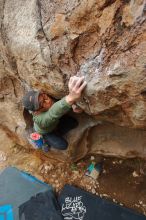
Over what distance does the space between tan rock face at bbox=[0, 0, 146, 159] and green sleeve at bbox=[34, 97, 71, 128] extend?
163 millimetres

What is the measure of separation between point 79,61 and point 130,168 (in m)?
1.94

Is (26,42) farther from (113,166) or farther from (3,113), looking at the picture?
(113,166)

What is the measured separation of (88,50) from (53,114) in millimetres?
714

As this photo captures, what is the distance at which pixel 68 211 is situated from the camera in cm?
363

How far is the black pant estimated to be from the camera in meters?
3.42

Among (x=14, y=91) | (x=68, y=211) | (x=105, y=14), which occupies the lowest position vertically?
(x=68, y=211)

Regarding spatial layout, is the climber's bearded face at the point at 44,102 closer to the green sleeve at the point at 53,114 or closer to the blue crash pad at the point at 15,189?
the green sleeve at the point at 53,114

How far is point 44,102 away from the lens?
291 centimetres

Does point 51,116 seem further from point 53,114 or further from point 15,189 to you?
point 15,189

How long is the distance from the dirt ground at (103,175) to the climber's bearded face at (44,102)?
4.63ft

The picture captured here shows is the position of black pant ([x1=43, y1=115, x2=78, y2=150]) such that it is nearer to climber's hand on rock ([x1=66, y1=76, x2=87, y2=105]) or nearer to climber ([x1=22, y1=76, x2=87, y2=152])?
climber ([x1=22, y1=76, x2=87, y2=152])

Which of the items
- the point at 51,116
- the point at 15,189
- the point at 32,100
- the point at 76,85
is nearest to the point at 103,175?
the point at 15,189

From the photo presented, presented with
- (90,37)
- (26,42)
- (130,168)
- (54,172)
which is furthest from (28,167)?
(90,37)

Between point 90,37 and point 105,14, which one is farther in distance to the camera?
point 90,37
